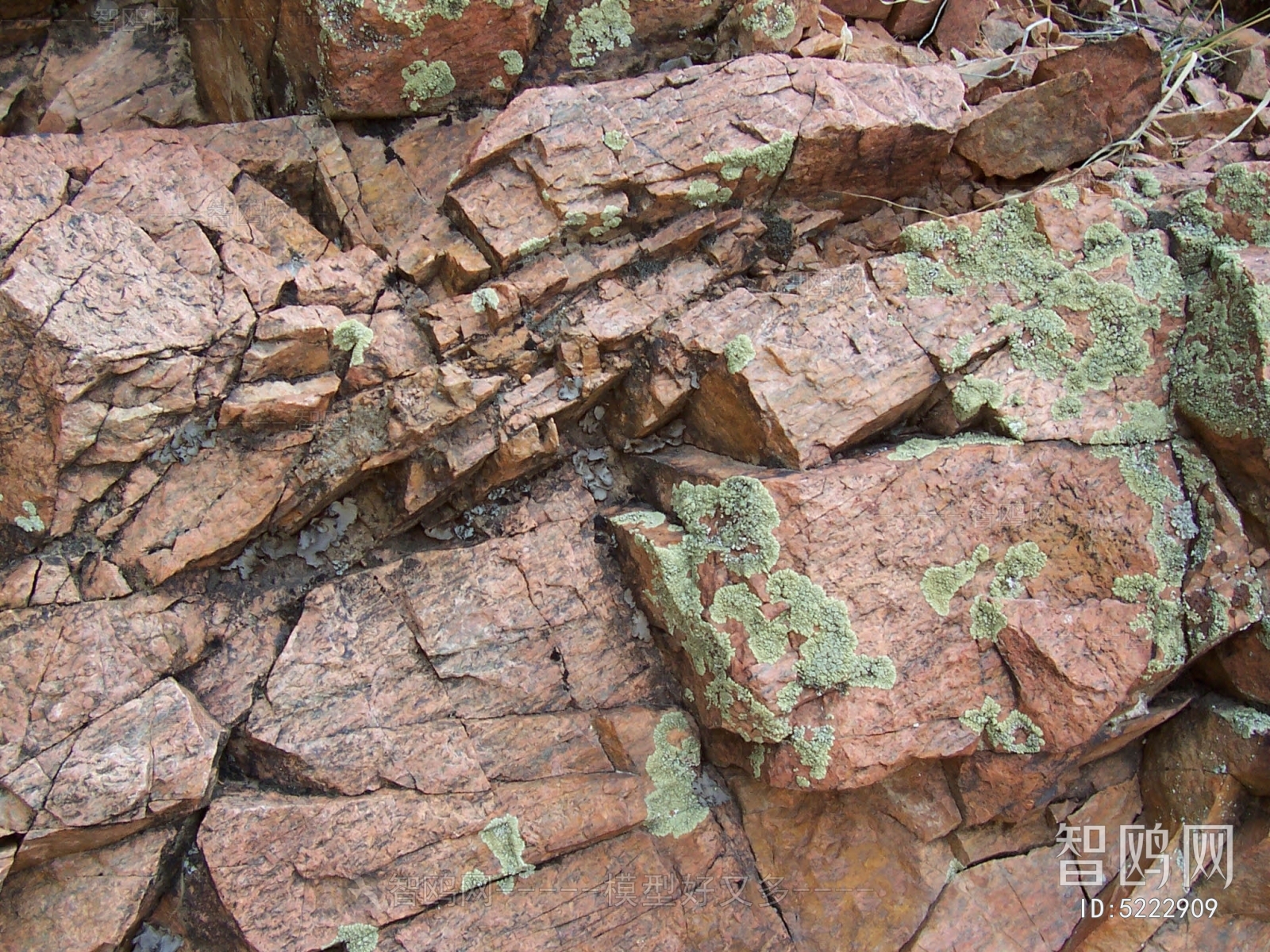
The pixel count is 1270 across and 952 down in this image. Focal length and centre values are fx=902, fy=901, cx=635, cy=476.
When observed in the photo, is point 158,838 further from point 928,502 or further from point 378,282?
point 928,502

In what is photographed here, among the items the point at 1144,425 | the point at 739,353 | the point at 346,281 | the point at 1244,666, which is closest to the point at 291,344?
the point at 346,281

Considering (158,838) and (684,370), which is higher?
(684,370)

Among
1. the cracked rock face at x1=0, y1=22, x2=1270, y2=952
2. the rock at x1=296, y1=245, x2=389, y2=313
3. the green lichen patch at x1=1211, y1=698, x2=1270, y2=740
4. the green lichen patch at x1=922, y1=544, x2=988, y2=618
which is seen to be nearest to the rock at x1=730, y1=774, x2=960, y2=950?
the cracked rock face at x1=0, y1=22, x2=1270, y2=952

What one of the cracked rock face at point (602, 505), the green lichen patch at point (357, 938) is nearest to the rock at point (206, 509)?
the cracked rock face at point (602, 505)

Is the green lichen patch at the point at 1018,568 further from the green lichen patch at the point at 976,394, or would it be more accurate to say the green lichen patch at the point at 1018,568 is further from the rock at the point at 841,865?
the rock at the point at 841,865

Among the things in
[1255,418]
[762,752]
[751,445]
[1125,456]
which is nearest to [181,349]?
[751,445]

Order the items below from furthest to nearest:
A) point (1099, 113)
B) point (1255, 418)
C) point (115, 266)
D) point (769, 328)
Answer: point (1099, 113) < point (769, 328) < point (1255, 418) < point (115, 266)
